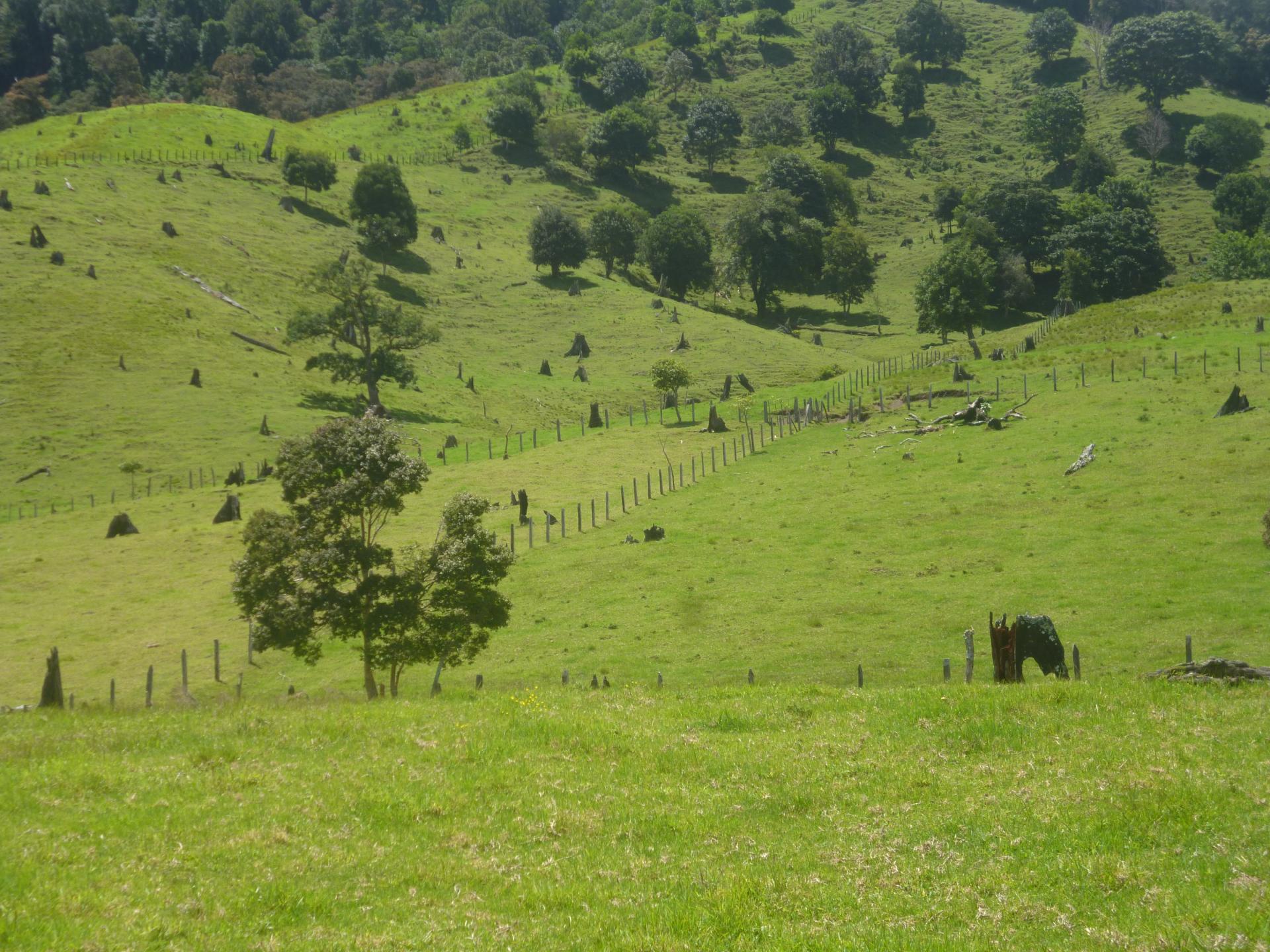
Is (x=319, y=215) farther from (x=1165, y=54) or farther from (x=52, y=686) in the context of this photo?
(x=1165, y=54)

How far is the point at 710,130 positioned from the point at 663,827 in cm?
18891

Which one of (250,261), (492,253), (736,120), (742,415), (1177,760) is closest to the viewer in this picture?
(1177,760)

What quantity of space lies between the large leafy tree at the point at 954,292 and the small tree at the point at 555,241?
45.1 metres

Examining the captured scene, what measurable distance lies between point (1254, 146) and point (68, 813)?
19021 cm

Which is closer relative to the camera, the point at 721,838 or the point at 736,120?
the point at 721,838

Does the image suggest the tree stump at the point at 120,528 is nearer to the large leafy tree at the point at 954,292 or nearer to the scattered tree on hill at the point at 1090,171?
the large leafy tree at the point at 954,292

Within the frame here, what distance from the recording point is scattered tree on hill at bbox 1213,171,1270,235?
144000mm

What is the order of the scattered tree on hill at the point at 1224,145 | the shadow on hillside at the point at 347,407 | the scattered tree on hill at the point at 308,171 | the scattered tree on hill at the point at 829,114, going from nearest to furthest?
the shadow on hillside at the point at 347,407
the scattered tree on hill at the point at 308,171
the scattered tree on hill at the point at 1224,145
the scattered tree on hill at the point at 829,114

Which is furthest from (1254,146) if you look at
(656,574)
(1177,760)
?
(1177,760)

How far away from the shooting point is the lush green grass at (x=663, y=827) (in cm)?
1070

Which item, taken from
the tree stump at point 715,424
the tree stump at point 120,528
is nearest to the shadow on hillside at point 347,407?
the tree stump at point 715,424

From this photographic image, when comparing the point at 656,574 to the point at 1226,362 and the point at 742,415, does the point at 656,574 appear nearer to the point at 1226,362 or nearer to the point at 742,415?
the point at 742,415

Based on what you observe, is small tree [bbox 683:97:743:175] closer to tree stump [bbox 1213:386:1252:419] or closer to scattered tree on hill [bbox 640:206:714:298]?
scattered tree on hill [bbox 640:206:714:298]

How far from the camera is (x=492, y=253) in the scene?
5512 inches
